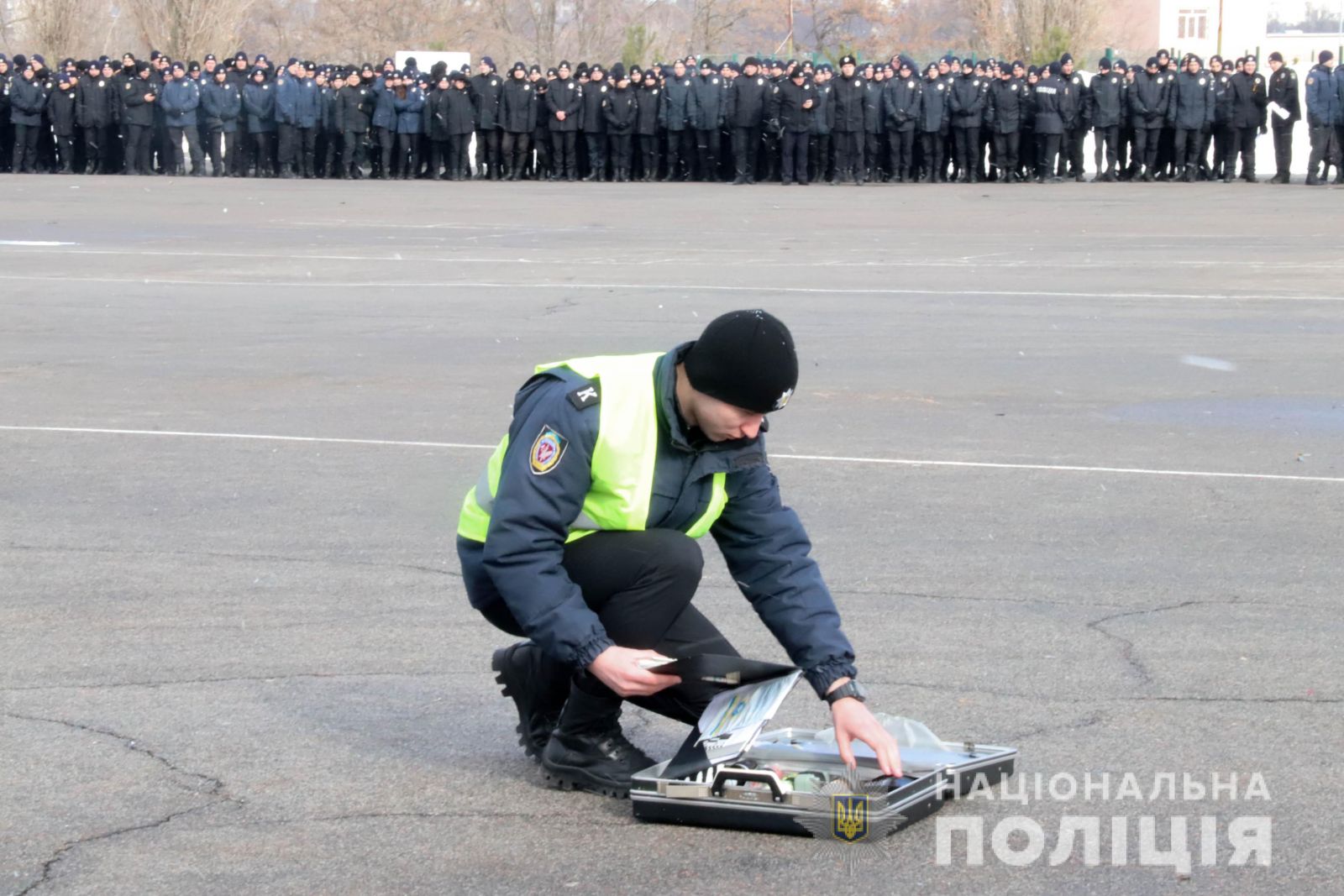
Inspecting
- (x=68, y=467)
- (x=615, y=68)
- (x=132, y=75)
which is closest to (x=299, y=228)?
(x=615, y=68)

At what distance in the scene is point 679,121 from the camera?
102 ft

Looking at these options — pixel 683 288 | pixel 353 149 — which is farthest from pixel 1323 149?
pixel 683 288

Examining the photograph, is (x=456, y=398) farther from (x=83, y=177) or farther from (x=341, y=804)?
(x=83, y=177)

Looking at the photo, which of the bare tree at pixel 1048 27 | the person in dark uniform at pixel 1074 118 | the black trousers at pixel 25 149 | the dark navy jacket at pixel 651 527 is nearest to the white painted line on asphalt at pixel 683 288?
the dark navy jacket at pixel 651 527

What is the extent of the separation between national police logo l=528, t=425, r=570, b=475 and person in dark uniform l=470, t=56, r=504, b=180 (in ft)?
91.9

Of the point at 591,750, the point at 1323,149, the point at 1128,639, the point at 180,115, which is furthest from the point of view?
the point at 180,115

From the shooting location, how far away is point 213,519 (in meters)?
7.81

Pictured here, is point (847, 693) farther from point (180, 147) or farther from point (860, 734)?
point (180, 147)

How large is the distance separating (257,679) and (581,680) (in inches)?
55.4

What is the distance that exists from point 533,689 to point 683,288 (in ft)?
37.5

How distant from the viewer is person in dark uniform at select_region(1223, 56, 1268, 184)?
2880cm

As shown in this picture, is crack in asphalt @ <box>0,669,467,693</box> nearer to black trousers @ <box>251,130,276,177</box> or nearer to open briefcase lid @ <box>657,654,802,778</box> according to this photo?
open briefcase lid @ <box>657,654,802,778</box>

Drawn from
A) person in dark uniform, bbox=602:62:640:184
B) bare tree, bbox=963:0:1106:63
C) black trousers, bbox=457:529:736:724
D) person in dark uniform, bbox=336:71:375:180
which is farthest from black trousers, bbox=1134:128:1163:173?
black trousers, bbox=457:529:736:724

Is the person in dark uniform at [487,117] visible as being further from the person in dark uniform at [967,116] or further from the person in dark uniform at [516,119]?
the person in dark uniform at [967,116]
